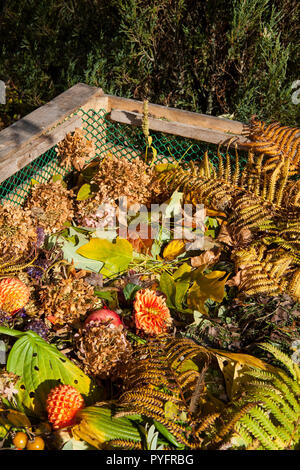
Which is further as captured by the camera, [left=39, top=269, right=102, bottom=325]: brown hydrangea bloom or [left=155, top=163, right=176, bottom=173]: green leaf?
[left=155, top=163, right=176, bottom=173]: green leaf

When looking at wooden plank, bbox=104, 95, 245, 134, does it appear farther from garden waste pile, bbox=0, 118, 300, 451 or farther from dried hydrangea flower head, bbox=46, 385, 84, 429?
dried hydrangea flower head, bbox=46, 385, 84, 429

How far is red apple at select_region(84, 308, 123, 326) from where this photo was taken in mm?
1727

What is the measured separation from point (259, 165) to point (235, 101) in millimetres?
1372

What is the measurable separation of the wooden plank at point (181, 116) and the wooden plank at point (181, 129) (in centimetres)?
3

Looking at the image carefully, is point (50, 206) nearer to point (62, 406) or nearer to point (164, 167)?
point (164, 167)

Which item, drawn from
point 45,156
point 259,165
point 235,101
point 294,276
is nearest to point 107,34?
point 235,101

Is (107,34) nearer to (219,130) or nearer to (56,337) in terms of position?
(219,130)

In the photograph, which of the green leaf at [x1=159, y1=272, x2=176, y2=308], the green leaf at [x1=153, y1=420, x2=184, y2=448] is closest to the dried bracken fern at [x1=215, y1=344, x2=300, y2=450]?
the green leaf at [x1=153, y1=420, x2=184, y2=448]

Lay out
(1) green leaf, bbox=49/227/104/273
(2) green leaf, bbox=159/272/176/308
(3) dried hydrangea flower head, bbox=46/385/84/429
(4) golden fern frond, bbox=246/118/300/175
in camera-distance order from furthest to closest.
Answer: (4) golden fern frond, bbox=246/118/300/175
(1) green leaf, bbox=49/227/104/273
(2) green leaf, bbox=159/272/176/308
(3) dried hydrangea flower head, bbox=46/385/84/429

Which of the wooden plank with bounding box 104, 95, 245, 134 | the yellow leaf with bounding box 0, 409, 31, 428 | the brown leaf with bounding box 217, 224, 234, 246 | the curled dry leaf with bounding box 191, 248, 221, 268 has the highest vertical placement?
the wooden plank with bounding box 104, 95, 245, 134

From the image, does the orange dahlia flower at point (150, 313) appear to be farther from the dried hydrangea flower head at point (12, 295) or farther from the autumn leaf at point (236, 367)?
the dried hydrangea flower head at point (12, 295)

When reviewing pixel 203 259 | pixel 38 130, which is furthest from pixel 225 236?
pixel 38 130

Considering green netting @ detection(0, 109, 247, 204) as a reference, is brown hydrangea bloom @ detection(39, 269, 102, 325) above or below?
below

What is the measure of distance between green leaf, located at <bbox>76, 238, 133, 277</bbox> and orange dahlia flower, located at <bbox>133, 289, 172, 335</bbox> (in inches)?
13.1
